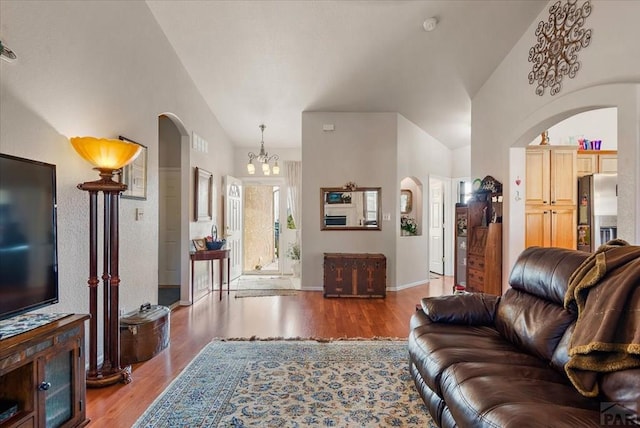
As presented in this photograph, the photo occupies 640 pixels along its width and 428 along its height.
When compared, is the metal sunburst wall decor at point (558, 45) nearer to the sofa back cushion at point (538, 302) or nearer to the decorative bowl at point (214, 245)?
the sofa back cushion at point (538, 302)

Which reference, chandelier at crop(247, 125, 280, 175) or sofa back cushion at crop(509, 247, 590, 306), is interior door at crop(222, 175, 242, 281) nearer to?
chandelier at crop(247, 125, 280, 175)

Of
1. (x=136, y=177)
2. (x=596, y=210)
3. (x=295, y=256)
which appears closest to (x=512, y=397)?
(x=136, y=177)

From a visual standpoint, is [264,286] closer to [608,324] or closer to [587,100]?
[587,100]

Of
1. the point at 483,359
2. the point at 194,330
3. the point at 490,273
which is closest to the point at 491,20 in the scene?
the point at 490,273

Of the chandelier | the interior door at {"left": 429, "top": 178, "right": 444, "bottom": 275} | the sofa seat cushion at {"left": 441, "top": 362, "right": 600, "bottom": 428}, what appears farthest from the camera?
the interior door at {"left": 429, "top": 178, "right": 444, "bottom": 275}

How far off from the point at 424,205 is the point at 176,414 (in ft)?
17.3

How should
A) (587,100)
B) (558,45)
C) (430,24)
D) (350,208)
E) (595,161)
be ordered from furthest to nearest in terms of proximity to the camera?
(350,208), (595,161), (430,24), (558,45), (587,100)

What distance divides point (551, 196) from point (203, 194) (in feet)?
15.2

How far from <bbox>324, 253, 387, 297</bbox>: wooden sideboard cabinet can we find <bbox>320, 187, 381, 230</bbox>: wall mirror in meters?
0.63

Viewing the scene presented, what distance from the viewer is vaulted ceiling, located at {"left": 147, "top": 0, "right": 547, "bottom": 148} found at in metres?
3.42

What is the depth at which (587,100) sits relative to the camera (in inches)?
113

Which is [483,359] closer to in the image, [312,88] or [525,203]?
[525,203]

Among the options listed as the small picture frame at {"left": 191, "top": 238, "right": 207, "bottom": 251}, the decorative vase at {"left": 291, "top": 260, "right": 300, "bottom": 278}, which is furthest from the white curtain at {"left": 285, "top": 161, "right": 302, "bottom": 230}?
the small picture frame at {"left": 191, "top": 238, "right": 207, "bottom": 251}

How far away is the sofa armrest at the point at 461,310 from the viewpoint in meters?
2.46
